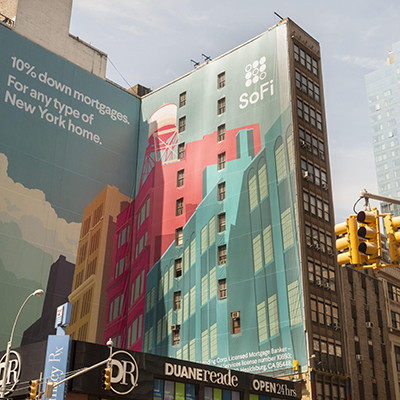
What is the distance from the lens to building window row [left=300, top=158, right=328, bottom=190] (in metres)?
67.7

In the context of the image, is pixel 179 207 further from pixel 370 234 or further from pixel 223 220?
pixel 370 234

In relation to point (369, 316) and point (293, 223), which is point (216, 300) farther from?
point (369, 316)

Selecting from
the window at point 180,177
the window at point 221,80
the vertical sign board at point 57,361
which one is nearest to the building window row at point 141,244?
the window at point 180,177

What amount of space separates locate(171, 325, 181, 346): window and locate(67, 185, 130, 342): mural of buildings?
31.9ft

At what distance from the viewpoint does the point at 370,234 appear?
50.1 ft

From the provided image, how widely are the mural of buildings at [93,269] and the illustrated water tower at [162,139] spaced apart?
6.99 metres

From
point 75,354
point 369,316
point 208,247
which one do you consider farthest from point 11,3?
point 369,316

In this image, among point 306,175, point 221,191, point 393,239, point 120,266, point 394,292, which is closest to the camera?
point 393,239

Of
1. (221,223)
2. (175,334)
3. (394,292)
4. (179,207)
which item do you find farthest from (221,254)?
(394,292)

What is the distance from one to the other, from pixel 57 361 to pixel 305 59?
50351 mm

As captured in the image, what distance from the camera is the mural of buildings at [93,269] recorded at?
7488 cm

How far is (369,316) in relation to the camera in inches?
2862

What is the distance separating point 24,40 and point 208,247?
1431 inches

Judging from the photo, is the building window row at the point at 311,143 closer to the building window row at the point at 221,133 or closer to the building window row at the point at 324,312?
the building window row at the point at 221,133
